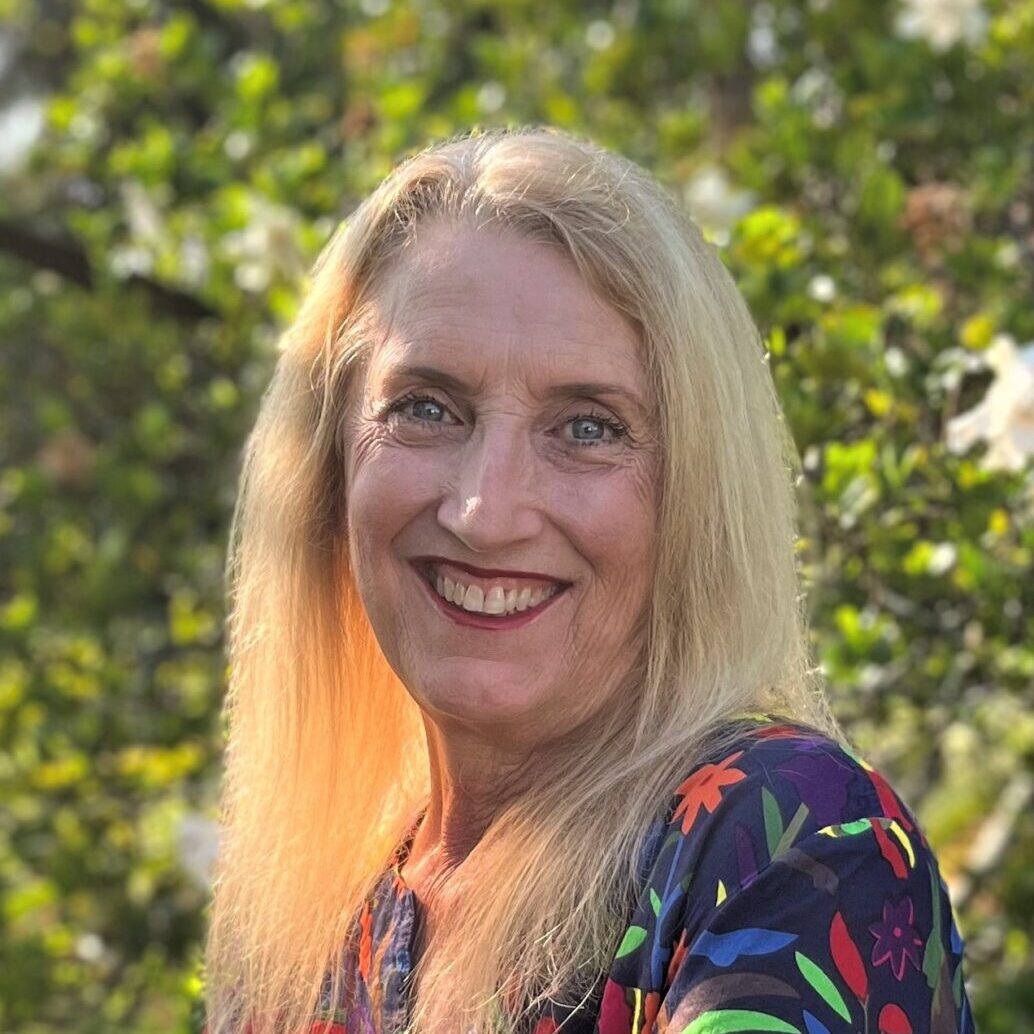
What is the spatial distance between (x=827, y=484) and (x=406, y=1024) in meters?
1.20

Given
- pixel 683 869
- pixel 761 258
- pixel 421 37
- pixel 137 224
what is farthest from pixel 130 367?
pixel 683 869

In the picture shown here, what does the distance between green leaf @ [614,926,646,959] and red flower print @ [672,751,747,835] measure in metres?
0.09

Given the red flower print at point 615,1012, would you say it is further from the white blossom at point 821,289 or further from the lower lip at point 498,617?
the white blossom at point 821,289

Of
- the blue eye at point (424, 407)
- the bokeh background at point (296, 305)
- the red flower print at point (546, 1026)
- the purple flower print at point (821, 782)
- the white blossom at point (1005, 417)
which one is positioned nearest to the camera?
the purple flower print at point (821, 782)

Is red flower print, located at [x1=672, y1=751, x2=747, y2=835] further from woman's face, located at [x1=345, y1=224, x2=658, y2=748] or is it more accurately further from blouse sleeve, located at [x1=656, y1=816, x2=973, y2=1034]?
woman's face, located at [x1=345, y1=224, x2=658, y2=748]

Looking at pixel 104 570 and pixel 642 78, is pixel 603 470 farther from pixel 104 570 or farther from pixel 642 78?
pixel 642 78

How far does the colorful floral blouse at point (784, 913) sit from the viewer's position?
4.22ft

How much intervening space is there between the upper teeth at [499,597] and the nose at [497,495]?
1.8 inches

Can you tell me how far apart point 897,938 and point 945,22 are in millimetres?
2631

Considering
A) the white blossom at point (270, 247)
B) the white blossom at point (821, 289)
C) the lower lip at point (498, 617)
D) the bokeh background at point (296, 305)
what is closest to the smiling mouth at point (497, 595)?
the lower lip at point (498, 617)

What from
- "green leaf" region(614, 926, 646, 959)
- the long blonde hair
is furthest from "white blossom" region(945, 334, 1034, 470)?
"green leaf" region(614, 926, 646, 959)

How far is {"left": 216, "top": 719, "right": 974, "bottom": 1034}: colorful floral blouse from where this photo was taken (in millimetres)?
1285

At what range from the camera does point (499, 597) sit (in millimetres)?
1658

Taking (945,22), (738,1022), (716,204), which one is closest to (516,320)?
(738,1022)
